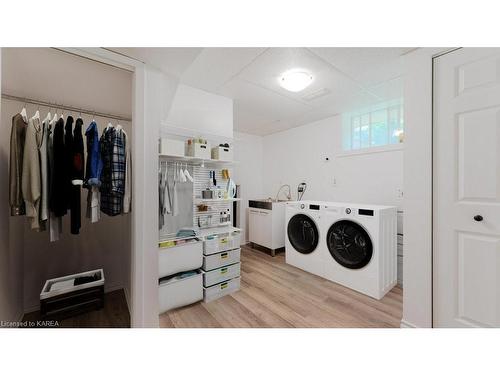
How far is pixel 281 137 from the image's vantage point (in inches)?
157

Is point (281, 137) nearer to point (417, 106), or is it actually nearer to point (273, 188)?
point (273, 188)

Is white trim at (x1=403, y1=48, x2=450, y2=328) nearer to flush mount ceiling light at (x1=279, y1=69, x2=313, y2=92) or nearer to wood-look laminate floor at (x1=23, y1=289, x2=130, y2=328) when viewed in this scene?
flush mount ceiling light at (x1=279, y1=69, x2=313, y2=92)

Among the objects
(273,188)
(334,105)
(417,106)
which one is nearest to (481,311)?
(417,106)

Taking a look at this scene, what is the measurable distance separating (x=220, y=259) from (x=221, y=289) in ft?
1.02

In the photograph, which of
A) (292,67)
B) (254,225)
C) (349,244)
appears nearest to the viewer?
(292,67)

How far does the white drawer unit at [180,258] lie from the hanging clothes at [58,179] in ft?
2.61

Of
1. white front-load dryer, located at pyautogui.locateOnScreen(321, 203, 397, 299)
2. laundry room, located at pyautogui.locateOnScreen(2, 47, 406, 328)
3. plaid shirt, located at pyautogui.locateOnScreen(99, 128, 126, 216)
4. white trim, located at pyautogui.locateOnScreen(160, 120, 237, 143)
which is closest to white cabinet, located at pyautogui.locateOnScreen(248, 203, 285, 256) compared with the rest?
laundry room, located at pyautogui.locateOnScreen(2, 47, 406, 328)

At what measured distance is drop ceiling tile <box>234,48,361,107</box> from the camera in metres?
1.63

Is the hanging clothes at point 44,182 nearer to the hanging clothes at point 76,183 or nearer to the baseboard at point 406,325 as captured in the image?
the hanging clothes at point 76,183

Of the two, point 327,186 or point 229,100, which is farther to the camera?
point 327,186

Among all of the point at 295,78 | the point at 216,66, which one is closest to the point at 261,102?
the point at 295,78

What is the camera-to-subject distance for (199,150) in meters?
2.13

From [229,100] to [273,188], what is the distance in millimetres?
2103

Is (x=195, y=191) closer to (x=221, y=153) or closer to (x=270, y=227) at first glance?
(x=221, y=153)
